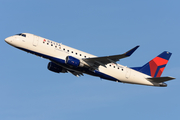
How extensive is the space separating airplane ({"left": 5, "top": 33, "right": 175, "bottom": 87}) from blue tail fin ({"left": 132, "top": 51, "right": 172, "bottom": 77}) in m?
1.68

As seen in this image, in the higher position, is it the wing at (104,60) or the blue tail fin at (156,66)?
the blue tail fin at (156,66)

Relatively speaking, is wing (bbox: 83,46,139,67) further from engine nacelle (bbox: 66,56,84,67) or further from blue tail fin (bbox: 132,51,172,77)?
blue tail fin (bbox: 132,51,172,77)

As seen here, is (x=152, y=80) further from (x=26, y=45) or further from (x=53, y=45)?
(x=26, y=45)

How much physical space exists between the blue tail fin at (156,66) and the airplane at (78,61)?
1.68 metres

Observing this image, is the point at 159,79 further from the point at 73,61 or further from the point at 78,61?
the point at 73,61

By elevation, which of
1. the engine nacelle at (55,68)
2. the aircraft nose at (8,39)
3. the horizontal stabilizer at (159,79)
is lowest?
the horizontal stabilizer at (159,79)

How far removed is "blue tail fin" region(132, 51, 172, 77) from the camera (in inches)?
1860

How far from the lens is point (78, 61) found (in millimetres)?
40156

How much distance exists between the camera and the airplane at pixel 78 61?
40.2 m

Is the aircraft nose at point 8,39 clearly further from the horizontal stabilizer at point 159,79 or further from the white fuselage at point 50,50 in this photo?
the horizontal stabilizer at point 159,79

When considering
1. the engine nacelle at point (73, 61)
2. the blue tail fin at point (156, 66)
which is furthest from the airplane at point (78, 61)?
the blue tail fin at point (156, 66)

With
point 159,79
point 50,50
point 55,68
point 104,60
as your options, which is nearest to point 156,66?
point 159,79

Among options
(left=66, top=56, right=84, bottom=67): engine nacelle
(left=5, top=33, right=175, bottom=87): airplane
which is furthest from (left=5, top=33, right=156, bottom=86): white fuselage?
(left=66, top=56, right=84, bottom=67): engine nacelle

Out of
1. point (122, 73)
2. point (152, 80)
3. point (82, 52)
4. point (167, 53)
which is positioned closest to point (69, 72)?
point (82, 52)
